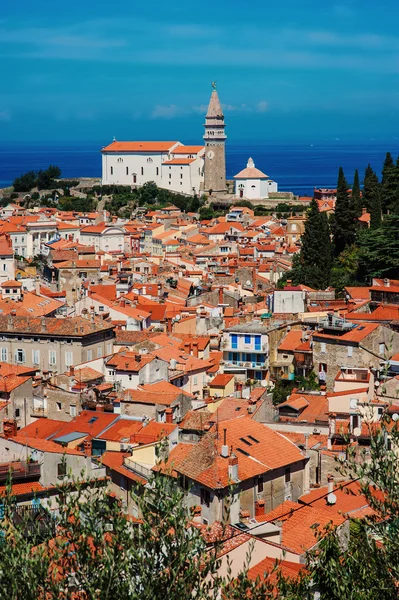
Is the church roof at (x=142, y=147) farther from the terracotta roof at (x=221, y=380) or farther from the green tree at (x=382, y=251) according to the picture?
the terracotta roof at (x=221, y=380)

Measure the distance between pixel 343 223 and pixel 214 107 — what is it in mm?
56044

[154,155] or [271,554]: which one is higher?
[154,155]

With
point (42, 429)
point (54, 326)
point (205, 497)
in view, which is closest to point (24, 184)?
point (54, 326)

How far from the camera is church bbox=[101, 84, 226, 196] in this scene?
9325cm

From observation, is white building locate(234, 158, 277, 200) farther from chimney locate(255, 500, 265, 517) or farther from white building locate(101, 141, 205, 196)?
chimney locate(255, 500, 265, 517)

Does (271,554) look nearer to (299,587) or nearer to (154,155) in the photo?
(299,587)

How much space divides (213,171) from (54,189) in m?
14.1

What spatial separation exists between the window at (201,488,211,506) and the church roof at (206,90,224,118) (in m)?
81.4

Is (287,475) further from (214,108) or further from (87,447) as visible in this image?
(214,108)

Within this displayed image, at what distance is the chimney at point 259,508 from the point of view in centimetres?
1655

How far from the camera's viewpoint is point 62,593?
9461mm

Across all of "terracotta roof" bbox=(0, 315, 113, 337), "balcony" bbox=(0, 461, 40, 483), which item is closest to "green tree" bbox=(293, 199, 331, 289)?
"terracotta roof" bbox=(0, 315, 113, 337)

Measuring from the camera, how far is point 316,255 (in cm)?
4150

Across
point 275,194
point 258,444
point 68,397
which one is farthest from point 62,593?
point 275,194
